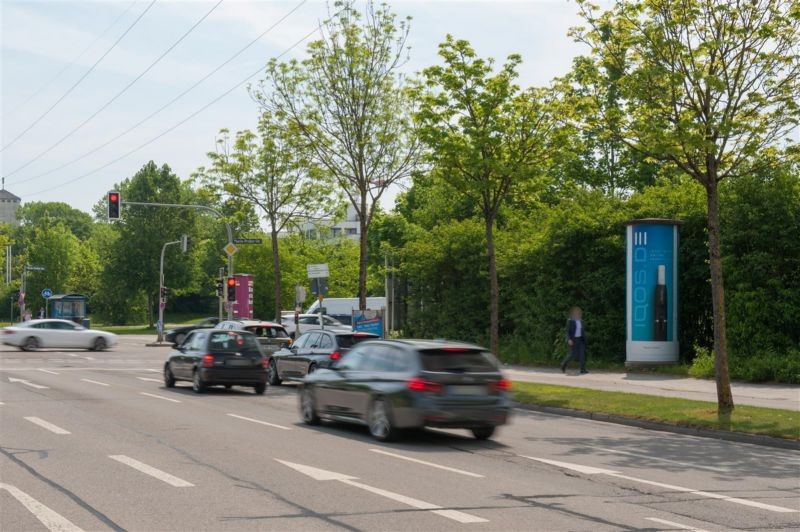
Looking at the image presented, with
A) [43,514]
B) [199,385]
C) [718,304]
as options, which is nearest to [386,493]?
[43,514]

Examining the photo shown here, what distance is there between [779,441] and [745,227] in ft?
39.3

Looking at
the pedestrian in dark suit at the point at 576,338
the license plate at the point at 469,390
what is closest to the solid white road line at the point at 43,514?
the license plate at the point at 469,390

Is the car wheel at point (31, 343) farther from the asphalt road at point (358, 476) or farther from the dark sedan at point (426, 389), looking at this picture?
the dark sedan at point (426, 389)

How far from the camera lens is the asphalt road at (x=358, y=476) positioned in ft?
26.5

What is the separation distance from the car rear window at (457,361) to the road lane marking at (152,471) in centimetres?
411

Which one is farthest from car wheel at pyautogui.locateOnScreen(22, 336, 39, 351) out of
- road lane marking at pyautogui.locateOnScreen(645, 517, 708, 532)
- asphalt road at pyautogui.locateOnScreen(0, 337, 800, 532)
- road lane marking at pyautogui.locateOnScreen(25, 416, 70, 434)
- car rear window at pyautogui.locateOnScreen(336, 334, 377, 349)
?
road lane marking at pyautogui.locateOnScreen(645, 517, 708, 532)

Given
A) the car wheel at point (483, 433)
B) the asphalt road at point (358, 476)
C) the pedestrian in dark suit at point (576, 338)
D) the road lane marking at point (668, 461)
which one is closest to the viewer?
the asphalt road at point (358, 476)

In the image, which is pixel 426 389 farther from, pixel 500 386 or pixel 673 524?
pixel 673 524

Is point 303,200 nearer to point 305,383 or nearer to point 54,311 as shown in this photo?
point 305,383

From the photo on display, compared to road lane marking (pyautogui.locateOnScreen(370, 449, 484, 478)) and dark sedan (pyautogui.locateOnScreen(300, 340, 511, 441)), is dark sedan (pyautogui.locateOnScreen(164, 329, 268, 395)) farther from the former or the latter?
road lane marking (pyautogui.locateOnScreen(370, 449, 484, 478))

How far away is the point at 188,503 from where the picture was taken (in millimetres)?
8578

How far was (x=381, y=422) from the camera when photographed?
13.7m

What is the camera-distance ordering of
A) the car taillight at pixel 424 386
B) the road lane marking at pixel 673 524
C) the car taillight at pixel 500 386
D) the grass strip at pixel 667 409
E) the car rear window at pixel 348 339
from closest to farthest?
1. the road lane marking at pixel 673 524
2. the car taillight at pixel 424 386
3. the car taillight at pixel 500 386
4. the grass strip at pixel 667 409
5. the car rear window at pixel 348 339

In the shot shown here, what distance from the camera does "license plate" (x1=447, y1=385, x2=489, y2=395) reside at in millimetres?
13328
